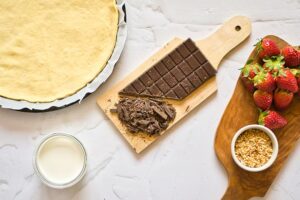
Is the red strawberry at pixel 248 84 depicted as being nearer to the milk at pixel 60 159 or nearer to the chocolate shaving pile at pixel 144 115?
the chocolate shaving pile at pixel 144 115

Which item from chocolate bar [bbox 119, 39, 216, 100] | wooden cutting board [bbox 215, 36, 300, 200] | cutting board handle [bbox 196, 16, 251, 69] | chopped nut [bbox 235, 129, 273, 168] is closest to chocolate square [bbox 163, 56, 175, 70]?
chocolate bar [bbox 119, 39, 216, 100]

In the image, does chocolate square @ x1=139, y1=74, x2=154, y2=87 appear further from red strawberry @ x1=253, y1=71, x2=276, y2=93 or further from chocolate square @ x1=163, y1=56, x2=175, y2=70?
red strawberry @ x1=253, y1=71, x2=276, y2=93

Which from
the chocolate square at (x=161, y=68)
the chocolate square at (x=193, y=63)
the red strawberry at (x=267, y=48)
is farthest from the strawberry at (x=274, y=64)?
the chocolate square at (x=161, y=68)

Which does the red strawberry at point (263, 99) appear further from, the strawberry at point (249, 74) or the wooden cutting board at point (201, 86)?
the wooden cutting board at point (201, 86)

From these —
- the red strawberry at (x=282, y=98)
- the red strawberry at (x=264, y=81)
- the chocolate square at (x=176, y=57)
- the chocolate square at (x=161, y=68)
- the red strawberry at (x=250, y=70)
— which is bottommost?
the red strawberry at (x=282, y=98)

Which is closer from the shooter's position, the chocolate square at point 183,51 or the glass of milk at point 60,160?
the glass of milk at point 60,160

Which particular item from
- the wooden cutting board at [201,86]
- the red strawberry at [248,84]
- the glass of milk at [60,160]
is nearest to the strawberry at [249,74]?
the red strawberry at [248,84]

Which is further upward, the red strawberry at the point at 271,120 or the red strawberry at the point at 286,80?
the red strawberry at the point at 286,80
